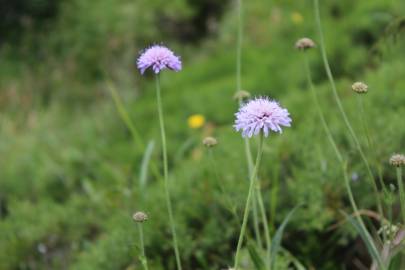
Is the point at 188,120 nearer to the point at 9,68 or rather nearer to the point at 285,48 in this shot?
the point at 285,48

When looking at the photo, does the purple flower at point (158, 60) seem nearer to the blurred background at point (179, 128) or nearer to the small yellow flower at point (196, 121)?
the blurred background at point (179, 128)

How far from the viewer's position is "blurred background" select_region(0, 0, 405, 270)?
7.61ft

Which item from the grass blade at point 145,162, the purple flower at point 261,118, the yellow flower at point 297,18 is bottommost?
the purple flower at point 261,118

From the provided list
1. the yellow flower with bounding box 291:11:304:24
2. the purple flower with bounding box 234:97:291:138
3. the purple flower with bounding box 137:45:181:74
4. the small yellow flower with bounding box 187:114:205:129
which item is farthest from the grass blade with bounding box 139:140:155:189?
the yellow flower with bounding box 291:11:304:24

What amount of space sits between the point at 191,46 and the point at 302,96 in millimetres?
3741

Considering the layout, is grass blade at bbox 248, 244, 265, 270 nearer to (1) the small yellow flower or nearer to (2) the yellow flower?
(1) the small yellow flower

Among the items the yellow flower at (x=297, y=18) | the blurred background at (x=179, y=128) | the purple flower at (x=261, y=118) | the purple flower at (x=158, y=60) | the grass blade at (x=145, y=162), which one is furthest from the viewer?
the yellow flower at (x=297, y=18)

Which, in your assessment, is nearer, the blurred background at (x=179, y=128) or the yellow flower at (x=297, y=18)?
the blurred background at (x=179, y=128)

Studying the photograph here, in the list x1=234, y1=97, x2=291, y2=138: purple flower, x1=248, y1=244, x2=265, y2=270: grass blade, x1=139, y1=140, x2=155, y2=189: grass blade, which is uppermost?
x1=139, y1=140, x2=155, y2=189: grass blade

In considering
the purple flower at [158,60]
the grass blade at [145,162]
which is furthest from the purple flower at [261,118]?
the grass blade at [145,162]

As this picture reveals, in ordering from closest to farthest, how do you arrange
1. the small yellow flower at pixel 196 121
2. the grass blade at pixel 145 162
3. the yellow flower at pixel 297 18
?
1. the grass blade at pixel 145 162
2. the small yellow flower at pixel 196 121
3. the yellow flower at pixel 297 18

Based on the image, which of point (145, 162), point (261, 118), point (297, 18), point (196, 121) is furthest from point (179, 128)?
point (261, 118)

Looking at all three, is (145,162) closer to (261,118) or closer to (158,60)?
(158,60)

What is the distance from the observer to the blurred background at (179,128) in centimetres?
232
